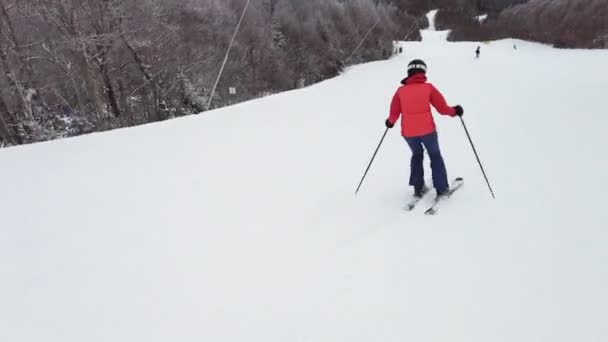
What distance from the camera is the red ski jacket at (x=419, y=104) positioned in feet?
11.7

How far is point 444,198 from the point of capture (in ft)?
12.7

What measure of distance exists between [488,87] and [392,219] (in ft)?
31.6

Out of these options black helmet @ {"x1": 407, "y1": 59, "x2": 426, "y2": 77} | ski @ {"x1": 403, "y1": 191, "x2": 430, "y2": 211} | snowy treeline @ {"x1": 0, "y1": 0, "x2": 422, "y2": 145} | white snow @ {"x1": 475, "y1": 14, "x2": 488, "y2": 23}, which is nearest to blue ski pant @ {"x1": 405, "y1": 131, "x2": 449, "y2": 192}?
ski @ {"x1": 403, "y1": 191, "x2": 430, "y2": 211}

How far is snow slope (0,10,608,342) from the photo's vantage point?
2332mm

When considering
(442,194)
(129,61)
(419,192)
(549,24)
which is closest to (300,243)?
(419,192)

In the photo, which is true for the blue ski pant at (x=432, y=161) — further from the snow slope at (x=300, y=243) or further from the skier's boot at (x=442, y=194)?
the snow slope at (x=300, y=243)

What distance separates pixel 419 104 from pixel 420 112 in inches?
3.1

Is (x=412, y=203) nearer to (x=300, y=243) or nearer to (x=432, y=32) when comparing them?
(x=300, y=243)

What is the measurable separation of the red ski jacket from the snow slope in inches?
33.1

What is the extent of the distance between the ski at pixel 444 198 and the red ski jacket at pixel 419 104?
0.71 m

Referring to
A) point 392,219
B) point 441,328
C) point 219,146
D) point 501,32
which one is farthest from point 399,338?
point 501,32

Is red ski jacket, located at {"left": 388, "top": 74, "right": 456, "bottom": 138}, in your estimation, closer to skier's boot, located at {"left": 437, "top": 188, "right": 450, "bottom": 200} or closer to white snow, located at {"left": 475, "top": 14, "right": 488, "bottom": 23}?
skier's boot, located at {"left": 437, "top": 188, "right": 450, "bottom": 200}

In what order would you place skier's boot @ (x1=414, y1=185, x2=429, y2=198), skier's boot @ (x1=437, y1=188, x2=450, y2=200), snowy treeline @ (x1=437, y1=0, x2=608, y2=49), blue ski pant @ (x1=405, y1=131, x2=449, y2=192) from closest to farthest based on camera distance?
blue ski pant @ (x1=405, y1=131, x2=449, y2=192)
skier's boot @ (x1=437, y1=188, x2=450, y2=200)
skier's boot @ (x1=414, y1=185, x2=429, y2=198)
snowy treeline @ (x1=437, y1=0, x2=608, y2=49)

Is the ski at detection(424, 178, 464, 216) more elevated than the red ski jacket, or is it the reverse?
the red ski jacket
